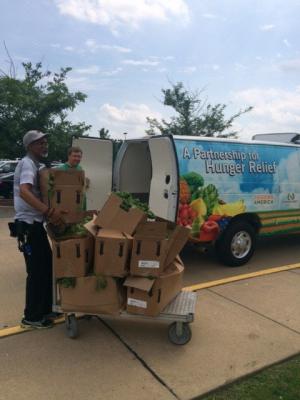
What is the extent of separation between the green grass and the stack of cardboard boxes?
2.83 feet

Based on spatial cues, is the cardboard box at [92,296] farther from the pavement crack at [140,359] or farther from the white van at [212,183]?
the white van at [212,183]

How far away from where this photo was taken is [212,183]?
5.21m

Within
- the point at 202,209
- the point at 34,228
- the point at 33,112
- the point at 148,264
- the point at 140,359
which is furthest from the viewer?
the point at 33,112

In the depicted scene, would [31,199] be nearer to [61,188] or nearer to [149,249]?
[61,188]

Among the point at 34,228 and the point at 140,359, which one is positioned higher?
the point at 34,228

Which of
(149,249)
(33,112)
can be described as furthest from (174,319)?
Result: (33,112)

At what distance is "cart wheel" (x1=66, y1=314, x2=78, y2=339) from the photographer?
349 cm

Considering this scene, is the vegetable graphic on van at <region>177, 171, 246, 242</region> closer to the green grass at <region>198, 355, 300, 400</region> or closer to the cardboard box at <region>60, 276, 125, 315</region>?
the cardboard box at <region>60, 276, 125, 315</region>

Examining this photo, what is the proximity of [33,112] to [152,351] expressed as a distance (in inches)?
499

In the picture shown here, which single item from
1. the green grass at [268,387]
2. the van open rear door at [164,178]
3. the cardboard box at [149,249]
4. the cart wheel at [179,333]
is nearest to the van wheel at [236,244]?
the van open rear door at [164,178]

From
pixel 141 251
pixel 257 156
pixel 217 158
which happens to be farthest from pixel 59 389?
pixel 257 156

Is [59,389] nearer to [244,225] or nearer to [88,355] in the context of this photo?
[88,355]

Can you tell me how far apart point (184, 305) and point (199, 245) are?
6.15 ft

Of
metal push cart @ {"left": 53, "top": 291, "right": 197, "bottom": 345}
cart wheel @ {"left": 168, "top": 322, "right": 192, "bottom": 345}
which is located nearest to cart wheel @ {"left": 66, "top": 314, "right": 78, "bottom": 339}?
metal push cart @ {"left": 53, "top": 291, "right": 197, "bottom": 345}
